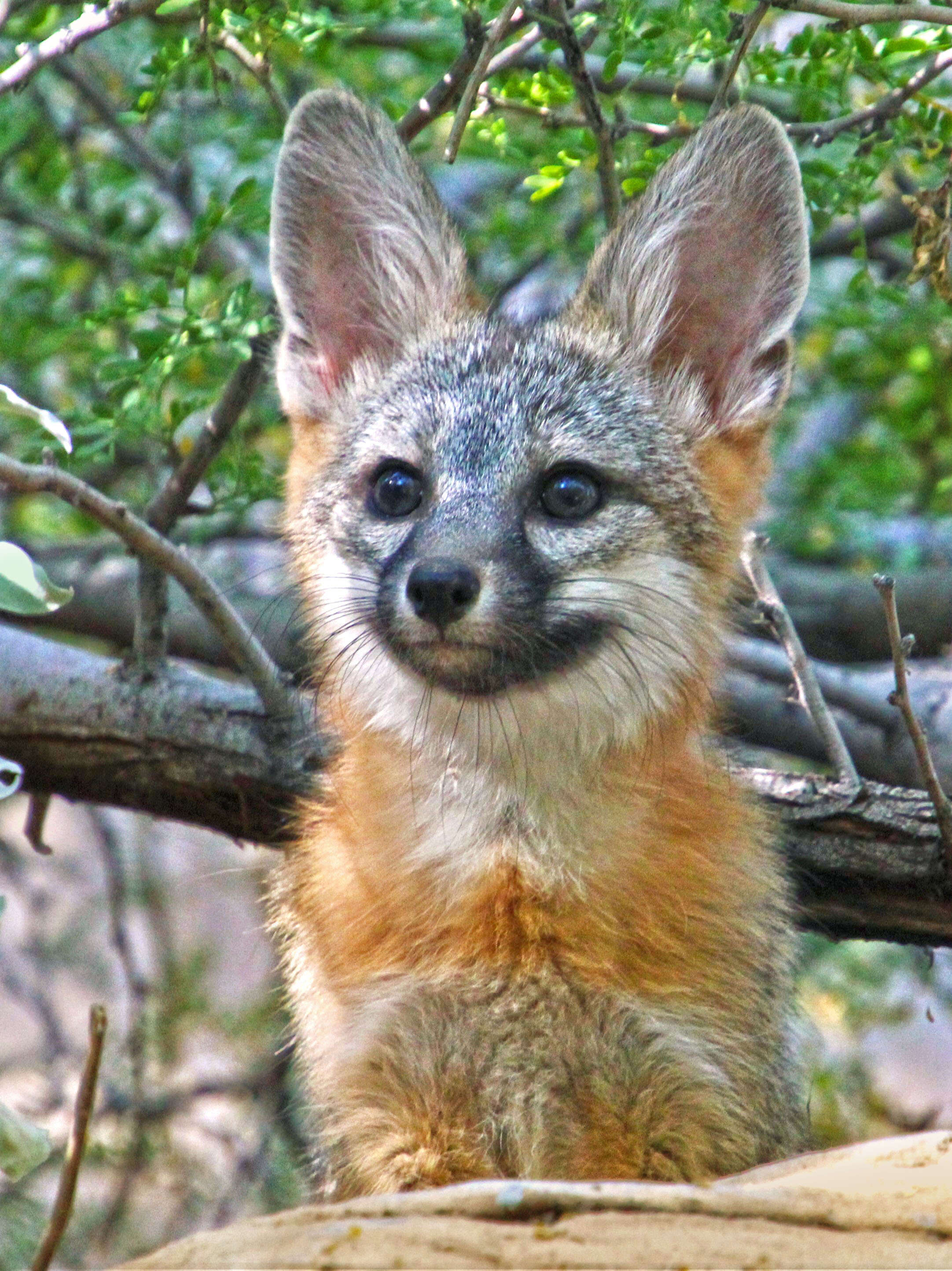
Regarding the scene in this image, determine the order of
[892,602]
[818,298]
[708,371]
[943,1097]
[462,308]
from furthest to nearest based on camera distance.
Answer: [943,1097], [818,298], [462,308], [708,371], [892,602]

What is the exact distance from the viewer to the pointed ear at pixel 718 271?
13.5 ft

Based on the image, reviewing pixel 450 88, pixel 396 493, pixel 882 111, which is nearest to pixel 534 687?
pixel 396 493

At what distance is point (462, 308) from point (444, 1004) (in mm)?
2111

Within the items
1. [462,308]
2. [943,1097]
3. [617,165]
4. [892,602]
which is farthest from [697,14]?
[943,1097]

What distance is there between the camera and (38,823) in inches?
185

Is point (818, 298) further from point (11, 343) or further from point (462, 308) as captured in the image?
point (11, 343)

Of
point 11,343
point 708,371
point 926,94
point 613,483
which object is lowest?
point 613,483

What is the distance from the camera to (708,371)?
4.42m

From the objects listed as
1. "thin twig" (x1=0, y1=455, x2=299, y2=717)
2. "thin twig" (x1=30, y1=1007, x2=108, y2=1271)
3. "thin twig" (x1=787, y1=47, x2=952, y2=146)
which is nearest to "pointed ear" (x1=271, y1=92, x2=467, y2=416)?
"thin twig" (x1=0, y1=455, x2=299, y2=717)

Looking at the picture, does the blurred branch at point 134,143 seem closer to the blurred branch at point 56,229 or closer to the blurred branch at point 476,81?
the blurred branch at point 56,229

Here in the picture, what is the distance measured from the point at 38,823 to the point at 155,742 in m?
0.45

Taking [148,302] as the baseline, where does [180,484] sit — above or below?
below

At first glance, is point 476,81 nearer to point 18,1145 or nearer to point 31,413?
point 31,413

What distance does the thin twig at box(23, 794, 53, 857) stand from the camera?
15.5 ft
